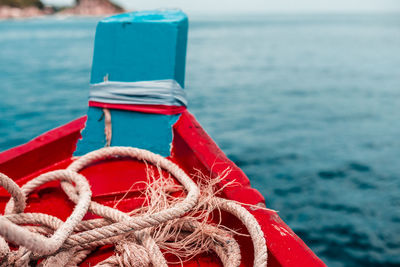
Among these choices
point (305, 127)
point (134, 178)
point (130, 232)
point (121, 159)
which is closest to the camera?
point (130, 232)

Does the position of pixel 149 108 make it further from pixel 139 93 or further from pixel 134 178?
pixel 134 178

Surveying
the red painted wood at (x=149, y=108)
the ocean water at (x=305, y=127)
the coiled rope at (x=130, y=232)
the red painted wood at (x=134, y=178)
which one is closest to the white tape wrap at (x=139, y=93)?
the red painted wood at (x=149, y=108)

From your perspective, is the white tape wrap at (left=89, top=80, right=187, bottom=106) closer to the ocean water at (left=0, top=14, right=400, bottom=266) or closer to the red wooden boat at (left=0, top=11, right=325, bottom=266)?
the red wooden boat at (left=0, top=11, right=325, bottom=266)

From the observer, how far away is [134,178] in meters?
1.87

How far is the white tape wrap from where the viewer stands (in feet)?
6.82

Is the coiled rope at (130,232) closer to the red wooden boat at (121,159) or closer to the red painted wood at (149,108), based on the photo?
the red wooden boat at (121,159)

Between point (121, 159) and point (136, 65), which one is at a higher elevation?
point (136, 65)

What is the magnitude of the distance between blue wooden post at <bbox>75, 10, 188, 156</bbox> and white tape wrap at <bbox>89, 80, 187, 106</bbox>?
5cm

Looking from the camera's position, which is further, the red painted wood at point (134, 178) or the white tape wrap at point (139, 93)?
the white tape wrap at point (139, 93)

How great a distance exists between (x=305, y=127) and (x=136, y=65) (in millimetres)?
5818

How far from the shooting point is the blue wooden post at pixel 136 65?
2.09m

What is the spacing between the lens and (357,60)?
650 inches

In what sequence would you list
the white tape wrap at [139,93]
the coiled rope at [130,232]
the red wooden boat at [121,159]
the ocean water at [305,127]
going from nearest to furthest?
1. the coiled rope at [130,232]
2. the red wooden boat at [121,159]
3. the white tape wrap at [139,93]
4. the ocean water at [305,127]

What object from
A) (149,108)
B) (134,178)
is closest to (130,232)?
(134,178)
